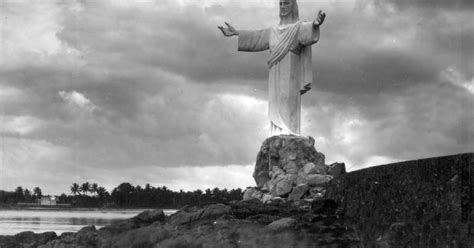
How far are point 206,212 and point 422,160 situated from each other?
20.6 ft

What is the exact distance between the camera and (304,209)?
15219 mm

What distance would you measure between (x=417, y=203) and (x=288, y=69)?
10.3 m

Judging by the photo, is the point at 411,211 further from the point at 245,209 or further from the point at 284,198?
the point at 284,198

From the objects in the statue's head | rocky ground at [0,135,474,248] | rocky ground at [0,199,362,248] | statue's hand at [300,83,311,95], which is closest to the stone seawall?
rocky ground at [0,135,474,248]

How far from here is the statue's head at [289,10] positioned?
814 inches

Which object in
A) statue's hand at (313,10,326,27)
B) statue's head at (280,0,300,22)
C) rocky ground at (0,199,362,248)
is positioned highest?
statue's head at (280,0,300,22)

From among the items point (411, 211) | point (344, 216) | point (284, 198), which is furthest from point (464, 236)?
point (284, 198)

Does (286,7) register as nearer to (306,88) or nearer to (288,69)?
(288,69)

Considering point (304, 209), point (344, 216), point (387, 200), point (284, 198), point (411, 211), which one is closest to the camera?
point (411, 211)

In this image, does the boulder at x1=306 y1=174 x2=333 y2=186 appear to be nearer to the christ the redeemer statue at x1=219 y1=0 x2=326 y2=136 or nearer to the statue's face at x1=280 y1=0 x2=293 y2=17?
the christ the redeemer statue at x1=219 y1=0 x2=326 y2=136

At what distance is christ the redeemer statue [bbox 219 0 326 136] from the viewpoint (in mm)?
20188

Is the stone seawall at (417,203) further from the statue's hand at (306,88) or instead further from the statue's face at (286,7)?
the statue's face at (286,7)

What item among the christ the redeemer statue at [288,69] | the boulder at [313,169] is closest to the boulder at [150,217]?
the boulder at [313,169]

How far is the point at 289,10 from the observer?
20.8 m
